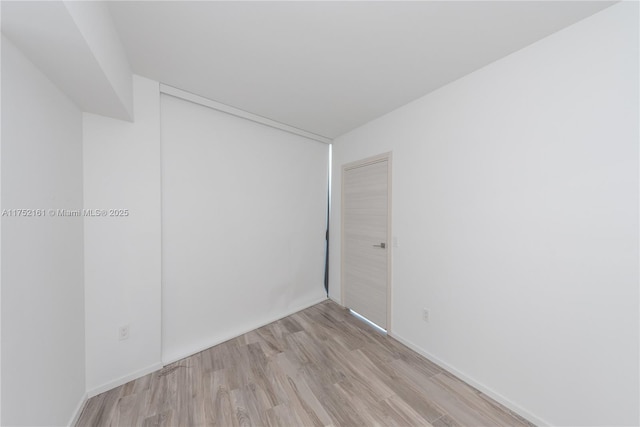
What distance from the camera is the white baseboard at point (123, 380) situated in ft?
5.16

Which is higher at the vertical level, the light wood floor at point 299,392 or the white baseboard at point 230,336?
the white baseboard at point 230,336

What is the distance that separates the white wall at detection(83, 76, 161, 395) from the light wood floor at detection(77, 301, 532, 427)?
0.25 meters

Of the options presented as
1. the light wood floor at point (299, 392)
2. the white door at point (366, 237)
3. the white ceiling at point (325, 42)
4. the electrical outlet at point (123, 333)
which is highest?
the white ceiling at point (325, 42)

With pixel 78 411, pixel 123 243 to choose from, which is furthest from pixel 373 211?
pixel 78 411

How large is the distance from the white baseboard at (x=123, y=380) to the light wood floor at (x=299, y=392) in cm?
3

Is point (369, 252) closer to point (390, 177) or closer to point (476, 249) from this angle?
point (390, 177)

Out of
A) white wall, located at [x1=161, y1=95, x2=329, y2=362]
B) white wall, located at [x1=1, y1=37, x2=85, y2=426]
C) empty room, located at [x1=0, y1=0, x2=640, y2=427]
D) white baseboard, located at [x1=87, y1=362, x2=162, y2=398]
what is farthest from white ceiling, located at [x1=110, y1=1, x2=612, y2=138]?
white baseboard, located at [x1=87, y1=362, x2=162, y2=398]

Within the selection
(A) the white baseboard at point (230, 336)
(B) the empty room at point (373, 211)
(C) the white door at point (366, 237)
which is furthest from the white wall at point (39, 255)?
(C) the white door at point (366, 237)

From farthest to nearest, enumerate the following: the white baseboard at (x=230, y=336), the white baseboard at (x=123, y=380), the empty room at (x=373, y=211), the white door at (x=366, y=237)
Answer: the white door at (x=366, y=237)
the white baseboard at (x=230, y=336)
the white baseboard at (x=123, y=380)
the empty room at (x=373, y=211)

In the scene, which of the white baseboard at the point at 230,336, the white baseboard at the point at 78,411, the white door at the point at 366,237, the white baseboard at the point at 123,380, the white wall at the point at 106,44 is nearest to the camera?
the white wall at the point at 106,44

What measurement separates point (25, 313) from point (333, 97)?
2438 millimetres

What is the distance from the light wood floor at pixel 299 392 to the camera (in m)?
1.42

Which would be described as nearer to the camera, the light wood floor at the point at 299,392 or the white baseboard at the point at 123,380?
the light wood floor at the point at 299,392

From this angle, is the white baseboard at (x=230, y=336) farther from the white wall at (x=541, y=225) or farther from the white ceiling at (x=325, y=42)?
the white ceiling at (x=325, y=42)
